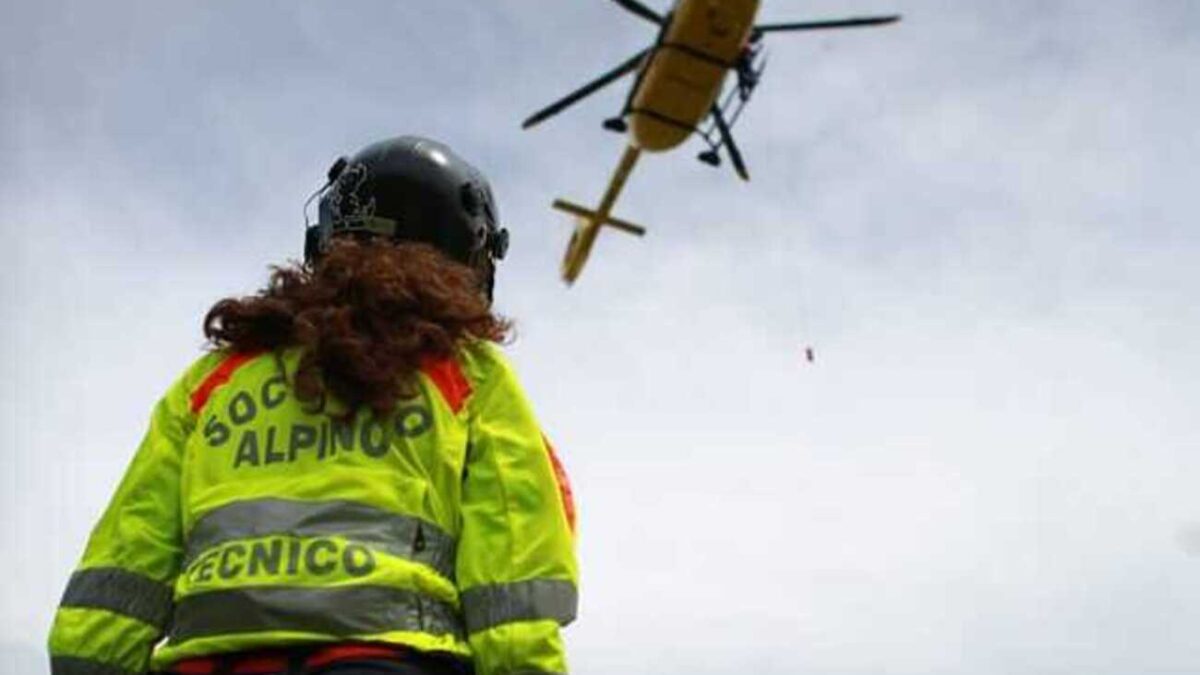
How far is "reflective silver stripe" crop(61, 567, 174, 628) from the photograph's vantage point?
421 cm

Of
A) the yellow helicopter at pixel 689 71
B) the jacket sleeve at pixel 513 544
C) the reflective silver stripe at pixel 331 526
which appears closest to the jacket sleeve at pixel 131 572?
the reflective silver stripe at pixel 331 526

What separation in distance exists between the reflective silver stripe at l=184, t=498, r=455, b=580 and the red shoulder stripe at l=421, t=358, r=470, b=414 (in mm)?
480

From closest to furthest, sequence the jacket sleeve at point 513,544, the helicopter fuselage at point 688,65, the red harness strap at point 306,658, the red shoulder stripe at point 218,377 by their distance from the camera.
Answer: the red harness strap at point 306,658
the jacket sleeve at point 513,544
the red shoulder stripe at point 218,377
the helicopter fuselage at point 688,65

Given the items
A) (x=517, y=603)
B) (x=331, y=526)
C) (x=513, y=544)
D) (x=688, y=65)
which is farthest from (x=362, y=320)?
(x=688, y=65)

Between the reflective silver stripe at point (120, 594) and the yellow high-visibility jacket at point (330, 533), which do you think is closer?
the yellow high-visibility jacket at point (330, 533)

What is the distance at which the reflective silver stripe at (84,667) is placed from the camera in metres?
4.10

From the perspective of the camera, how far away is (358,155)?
5.43 meters

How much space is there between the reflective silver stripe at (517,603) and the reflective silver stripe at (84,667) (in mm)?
1238

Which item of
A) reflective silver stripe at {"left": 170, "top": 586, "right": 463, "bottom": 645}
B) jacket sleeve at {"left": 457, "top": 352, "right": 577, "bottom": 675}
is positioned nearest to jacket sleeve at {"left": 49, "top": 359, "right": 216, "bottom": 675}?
reflective silver stripe at {"left": 170, "top": 586, "right": 463, "bottom": 645}

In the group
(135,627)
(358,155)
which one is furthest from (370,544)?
(358,155)

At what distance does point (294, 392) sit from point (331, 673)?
1.05 m

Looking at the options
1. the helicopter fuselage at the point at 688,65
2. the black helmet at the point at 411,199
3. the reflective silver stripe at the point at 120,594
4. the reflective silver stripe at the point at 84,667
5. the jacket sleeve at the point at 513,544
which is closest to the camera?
the jacket sleeve at the point at 513,544

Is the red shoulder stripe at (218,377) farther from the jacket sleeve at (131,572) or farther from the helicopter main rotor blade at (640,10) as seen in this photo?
the helicopter main rotor blade at (640,10)

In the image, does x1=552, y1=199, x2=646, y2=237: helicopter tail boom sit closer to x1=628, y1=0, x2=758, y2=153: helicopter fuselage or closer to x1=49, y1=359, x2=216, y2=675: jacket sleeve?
x1=628, y1=0, x2=758, y2=153: helicopter fuselage
